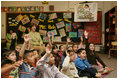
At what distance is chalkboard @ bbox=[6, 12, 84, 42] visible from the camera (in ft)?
16.8

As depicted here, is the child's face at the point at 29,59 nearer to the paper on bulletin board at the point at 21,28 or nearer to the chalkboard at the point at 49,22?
the chalkboard at the point at 49,22

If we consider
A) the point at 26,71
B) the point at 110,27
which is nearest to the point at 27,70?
the point at 26,71

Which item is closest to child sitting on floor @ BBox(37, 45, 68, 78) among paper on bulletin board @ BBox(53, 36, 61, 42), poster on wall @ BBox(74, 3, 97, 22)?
poster on wall @ BBox(74, 3, 97, 22)

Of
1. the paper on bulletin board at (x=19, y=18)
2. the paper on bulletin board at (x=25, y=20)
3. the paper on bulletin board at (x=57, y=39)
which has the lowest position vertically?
the paper on bulletin board at (x=57, y=39)

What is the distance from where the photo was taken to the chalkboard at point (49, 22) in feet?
16.8

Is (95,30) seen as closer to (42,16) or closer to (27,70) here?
(42,16)

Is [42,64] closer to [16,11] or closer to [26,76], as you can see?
[26,76]

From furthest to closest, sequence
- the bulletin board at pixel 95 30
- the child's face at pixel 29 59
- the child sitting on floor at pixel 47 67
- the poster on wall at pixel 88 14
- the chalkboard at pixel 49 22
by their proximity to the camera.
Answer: the bulletin board at pixel 95 30
the chalkboard at pixel 49 22
the poster on wall at pixel 88 14
the child's face at pixel 29 59
the child sitting on floor at pixel 47 67

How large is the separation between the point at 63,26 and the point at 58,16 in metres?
0.42

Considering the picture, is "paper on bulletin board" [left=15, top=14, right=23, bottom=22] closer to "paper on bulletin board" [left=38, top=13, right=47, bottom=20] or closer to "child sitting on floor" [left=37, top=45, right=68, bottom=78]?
"paper on bulletin board" [left=38, top=13, right=47, bottom=20]

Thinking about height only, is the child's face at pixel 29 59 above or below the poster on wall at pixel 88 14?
below

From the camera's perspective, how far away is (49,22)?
5.15 meters

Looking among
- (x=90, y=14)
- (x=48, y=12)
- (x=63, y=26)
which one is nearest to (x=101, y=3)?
(x=90, y=14)

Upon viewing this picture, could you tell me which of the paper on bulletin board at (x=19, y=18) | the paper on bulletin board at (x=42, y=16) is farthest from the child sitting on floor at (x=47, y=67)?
the paper on bulletin board at (x=19, y=18)
